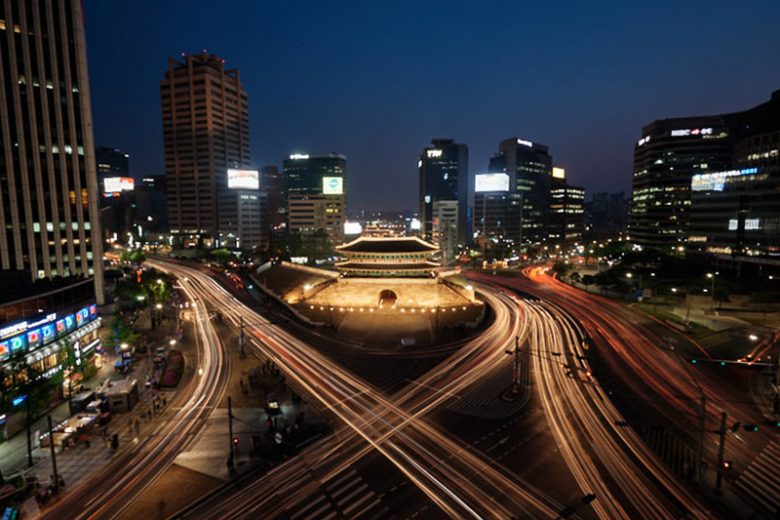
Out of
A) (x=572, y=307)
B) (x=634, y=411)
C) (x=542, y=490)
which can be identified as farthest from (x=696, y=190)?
(x=542, y=490)

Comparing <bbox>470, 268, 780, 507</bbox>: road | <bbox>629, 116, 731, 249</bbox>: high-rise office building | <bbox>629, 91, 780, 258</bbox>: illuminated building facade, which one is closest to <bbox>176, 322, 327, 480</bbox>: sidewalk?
<bbox>470, 268, 780, 507</bbox>: road

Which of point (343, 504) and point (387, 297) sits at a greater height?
point (387, 297)

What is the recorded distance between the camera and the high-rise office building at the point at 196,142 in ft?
499

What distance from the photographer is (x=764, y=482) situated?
25.1m

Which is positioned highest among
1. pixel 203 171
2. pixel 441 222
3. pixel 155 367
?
pixel 203 171

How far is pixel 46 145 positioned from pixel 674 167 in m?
180

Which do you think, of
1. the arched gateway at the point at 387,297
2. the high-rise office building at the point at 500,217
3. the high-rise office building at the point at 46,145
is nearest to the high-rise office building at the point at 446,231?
the high-rise office building at the point at 500,217

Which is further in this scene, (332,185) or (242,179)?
(332,185)

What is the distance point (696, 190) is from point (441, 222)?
9083 centimetres

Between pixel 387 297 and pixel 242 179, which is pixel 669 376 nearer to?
pixel 387 297

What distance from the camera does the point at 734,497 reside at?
2362 cm

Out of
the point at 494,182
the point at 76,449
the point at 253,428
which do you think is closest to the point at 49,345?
the point at 76,449

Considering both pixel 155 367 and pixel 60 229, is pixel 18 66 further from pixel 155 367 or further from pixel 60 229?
pixel 155 367

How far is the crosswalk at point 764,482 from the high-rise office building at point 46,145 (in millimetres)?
79864
